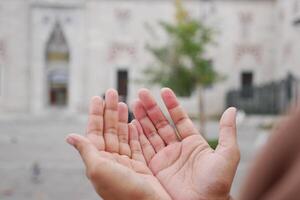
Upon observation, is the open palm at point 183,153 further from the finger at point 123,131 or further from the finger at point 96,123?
the finger at point 96,123

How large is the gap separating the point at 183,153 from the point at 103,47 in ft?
83.1

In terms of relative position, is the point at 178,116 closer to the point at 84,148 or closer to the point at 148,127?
the point at 148,127

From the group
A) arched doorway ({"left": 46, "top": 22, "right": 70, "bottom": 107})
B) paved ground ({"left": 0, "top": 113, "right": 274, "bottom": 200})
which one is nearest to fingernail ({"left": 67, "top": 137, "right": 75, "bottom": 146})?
paved ground ({"left": 0, "top": 113, "right": 274, "bottom": 200})

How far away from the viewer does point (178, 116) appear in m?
2.22

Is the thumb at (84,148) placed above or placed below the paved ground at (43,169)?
above

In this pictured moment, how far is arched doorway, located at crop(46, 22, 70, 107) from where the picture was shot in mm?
27234

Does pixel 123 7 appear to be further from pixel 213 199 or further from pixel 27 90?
pixel 213 199

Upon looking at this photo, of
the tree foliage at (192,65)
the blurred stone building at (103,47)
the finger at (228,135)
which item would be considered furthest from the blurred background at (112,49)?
the finger at (228,135)

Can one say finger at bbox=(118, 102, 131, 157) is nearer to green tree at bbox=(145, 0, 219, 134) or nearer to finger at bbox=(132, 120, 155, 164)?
finger at bbox=(132, 120, 155, 164)

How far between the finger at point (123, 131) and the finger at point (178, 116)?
18 cm

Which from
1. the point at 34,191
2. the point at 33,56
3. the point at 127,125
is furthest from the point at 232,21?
the point at 127,125

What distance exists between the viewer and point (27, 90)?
Answer: 26.5 m

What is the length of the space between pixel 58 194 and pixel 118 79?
69.9 feet

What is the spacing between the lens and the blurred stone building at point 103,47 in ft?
87.0
